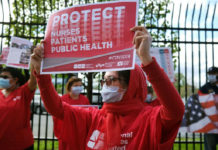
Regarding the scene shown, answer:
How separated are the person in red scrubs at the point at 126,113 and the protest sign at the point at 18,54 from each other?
80.0 inches

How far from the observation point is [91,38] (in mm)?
1719

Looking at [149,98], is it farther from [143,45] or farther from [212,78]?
[143,45]

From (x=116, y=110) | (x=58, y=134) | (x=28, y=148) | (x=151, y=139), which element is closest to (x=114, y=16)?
(x=116, y=110)

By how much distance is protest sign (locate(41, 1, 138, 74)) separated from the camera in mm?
1559

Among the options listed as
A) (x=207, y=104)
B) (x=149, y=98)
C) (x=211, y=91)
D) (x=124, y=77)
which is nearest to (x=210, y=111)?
(x=207, y=104)

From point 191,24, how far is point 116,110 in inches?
158

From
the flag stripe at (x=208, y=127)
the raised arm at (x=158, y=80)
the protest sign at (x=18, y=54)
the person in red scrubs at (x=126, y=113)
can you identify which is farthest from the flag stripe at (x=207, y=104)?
the protest sign at (x=18, y=54)

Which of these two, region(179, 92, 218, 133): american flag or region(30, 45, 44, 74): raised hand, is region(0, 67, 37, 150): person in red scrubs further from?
region(179, 92, 218, 133): american flag

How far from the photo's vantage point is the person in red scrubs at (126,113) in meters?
1.40

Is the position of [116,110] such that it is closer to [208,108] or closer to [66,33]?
[66,33]

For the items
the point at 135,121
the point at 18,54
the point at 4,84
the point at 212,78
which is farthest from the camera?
the point at 212,78

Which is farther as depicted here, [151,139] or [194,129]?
[194,129]

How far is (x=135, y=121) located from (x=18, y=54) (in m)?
2.73

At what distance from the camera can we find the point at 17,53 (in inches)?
147
